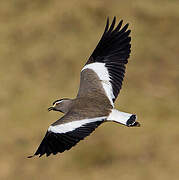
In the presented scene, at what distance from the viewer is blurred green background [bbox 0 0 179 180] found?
43.4 feet

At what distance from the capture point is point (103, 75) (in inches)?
385

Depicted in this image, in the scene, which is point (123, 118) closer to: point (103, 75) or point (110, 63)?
point (103, 75)

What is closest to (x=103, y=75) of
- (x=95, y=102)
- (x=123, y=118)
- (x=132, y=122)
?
(x=95, y=102)

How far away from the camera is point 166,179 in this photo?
42.8ft

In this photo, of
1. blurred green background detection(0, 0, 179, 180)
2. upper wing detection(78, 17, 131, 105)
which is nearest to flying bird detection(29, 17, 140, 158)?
upper wing detection(78, 17, 131, 105)

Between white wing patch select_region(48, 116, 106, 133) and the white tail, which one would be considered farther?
the white tail

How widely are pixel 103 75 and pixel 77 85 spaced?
5.39 m

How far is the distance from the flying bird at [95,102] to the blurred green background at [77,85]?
361cm

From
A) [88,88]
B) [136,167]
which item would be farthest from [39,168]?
[88,88]

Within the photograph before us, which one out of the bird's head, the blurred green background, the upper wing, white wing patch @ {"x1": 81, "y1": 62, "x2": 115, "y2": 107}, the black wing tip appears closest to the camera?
the black wing tip

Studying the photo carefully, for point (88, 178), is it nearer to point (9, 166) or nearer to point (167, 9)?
point (9, 166)

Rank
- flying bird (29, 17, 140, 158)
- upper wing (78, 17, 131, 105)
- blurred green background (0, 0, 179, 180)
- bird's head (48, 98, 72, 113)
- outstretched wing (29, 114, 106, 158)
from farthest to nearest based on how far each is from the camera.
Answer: blurred green background (0, 0, 179, 180), upper wing (78, 17, 131, 105), bird's head (48, 98, 72, 113), flying bird (29, 17, 140, 158), outstretched wing (29, 114, 106, 158)

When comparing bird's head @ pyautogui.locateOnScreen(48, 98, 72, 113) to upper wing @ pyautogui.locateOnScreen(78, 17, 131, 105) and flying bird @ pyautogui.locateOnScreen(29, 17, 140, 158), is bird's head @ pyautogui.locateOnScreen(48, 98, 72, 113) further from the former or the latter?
upper wing @ pyautogui.locateOnScreen(78, 17, 131, 105)

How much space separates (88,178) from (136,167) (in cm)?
88
